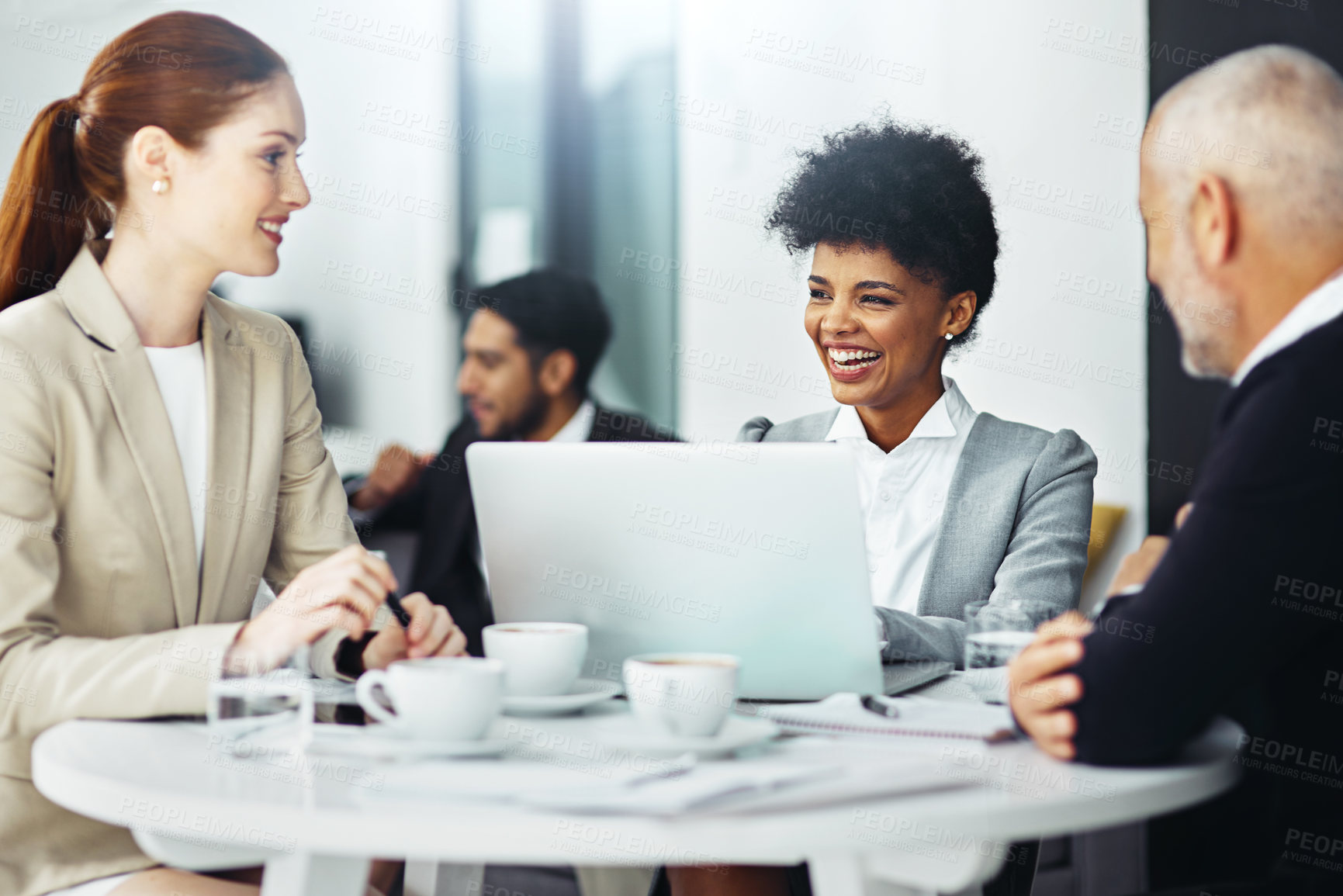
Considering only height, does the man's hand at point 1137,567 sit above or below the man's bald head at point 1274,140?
below

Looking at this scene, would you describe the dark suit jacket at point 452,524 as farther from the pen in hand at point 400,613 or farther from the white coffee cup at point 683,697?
the white coffee cup at point 683,697

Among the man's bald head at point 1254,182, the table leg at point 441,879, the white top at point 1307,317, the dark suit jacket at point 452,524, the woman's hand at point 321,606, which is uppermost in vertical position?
the man's bald head at point 1254,182

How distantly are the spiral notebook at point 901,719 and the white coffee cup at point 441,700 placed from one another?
0.85 feet

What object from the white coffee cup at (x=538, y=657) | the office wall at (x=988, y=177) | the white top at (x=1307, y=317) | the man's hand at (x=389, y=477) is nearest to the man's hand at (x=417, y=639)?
the white coffee cup at (x=538, y=657)

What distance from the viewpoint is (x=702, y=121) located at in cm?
418

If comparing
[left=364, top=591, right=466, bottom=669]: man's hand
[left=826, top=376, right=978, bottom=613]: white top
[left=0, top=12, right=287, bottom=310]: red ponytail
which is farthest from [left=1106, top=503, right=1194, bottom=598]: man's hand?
[left=0, top=12, right=287, bottom=310]: red ponytail

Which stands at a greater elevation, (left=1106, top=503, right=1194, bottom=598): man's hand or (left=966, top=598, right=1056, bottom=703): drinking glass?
(left=1106, top=503, right=1194, bottom=598): man's hand

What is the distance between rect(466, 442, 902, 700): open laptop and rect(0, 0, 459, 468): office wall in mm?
3162

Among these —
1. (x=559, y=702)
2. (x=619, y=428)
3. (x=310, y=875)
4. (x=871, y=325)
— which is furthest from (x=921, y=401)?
(x=619, y=428)

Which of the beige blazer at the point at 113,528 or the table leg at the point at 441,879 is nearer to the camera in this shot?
the beige blazer at the point at 113,528

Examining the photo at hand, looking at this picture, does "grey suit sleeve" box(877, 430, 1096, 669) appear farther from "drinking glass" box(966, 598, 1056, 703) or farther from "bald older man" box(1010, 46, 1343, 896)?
"bald older man" box(1010, 46, 1343, 896)

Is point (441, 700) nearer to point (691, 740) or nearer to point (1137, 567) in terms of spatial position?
point (691, 740)

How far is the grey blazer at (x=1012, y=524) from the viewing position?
1.62m

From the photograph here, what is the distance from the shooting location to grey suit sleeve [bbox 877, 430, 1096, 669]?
A: 1.58 m
